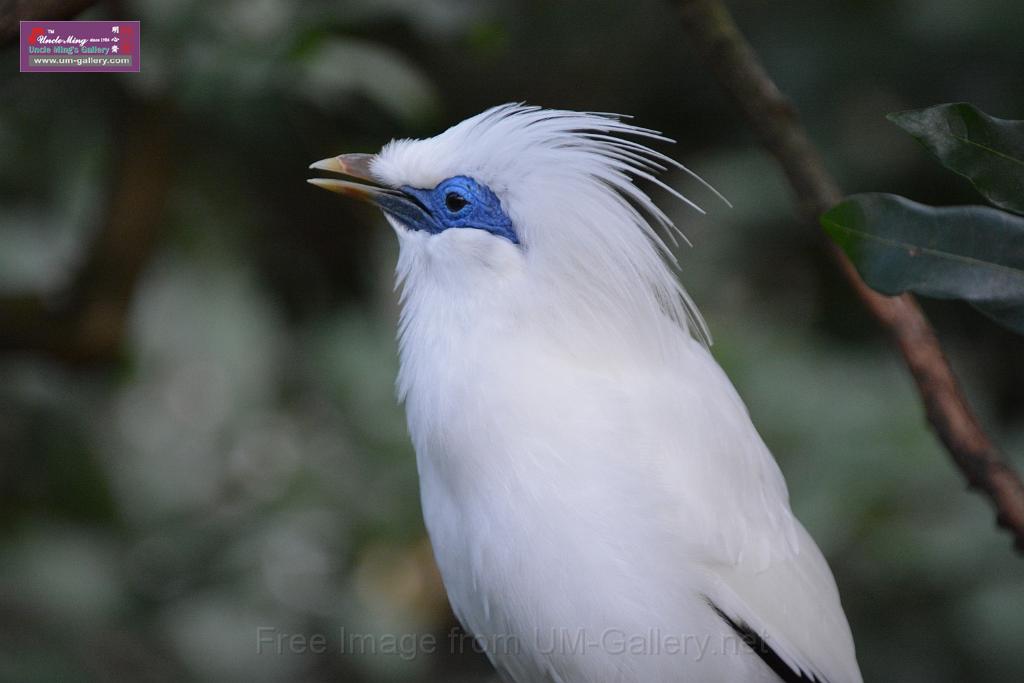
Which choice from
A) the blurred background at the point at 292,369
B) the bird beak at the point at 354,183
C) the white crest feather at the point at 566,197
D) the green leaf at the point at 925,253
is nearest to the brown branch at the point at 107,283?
the blurred background at the point at 292,369

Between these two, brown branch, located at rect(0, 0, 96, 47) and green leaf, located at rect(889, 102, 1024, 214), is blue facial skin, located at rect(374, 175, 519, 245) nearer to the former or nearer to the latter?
brown branch, located at rect(0, 0, 96, 47)

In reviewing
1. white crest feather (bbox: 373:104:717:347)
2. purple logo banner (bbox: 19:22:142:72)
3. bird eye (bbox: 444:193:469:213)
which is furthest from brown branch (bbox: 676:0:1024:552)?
purple logo banner (bbox: 19:22:142:72)

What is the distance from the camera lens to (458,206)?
7.13 ft

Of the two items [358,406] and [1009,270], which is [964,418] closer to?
[1009,270]

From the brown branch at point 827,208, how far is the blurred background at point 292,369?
61 centimetres

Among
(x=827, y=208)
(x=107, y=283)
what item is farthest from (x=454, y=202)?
(x=107, y=283)

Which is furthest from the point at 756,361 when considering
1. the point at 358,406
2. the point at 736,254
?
the point at 358,406

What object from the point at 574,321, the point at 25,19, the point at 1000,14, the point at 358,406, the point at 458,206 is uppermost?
the point at 1000,14

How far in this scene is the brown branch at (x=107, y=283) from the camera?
3.19m

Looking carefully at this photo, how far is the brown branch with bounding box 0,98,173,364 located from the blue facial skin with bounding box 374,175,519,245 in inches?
50.4

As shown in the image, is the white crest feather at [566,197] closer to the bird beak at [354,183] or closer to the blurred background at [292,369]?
the bird beak at [354,183]

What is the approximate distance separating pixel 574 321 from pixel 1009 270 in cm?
85

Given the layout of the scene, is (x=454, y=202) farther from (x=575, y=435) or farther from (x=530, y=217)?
(x=575, y=435)

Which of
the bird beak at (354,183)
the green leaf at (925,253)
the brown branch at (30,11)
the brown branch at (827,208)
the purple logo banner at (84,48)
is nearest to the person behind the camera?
the green leaf at (925,253)
